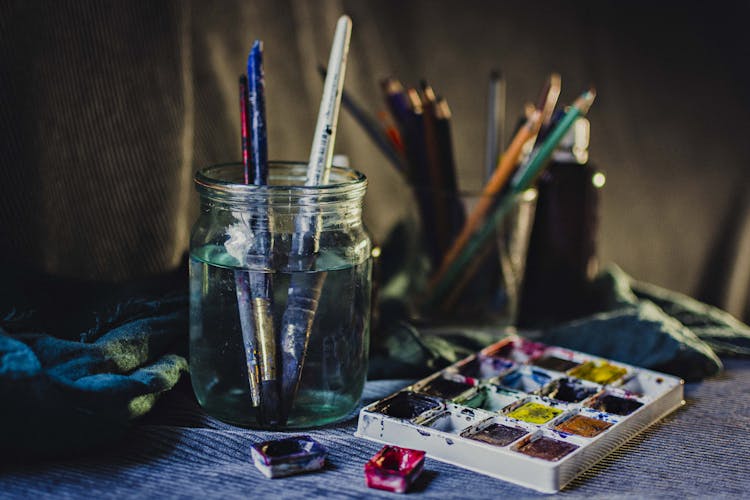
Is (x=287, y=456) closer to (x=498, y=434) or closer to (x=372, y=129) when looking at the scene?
(x=498, y=434)

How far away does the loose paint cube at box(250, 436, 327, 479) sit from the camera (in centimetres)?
52

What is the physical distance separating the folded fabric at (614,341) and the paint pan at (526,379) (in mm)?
53

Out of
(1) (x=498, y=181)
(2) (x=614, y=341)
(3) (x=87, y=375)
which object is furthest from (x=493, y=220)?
(3) (x=87, y=375)

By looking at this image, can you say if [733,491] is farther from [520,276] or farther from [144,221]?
Result: [144,221]

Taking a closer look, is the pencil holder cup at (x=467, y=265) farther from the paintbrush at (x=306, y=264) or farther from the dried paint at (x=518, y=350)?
the paintbrush at (x=306, y=264)

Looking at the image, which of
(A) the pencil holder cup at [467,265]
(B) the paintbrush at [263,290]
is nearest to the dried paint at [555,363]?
(A) the pencil holder cup at [467,265]

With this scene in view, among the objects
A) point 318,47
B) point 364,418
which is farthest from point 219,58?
point 364,418

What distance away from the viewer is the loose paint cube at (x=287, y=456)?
515 mm

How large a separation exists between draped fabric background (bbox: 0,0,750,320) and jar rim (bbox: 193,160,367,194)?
0.36 ft

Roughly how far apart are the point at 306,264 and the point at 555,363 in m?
0.22

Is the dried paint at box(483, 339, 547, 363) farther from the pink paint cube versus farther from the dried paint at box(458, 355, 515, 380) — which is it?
the pink paint cube

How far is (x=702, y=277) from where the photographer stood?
43.6 inches

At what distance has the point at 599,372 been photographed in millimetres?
672

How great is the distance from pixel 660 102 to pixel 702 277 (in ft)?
0.70
